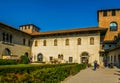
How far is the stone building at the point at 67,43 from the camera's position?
105 feet

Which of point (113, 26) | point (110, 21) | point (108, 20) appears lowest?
point (113, 26)

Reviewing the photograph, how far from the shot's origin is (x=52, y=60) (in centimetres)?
3597

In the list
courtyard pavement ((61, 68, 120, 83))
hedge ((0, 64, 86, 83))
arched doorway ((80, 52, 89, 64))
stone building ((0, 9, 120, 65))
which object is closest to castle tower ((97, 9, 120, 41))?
stone building ((0, 9, 120, 65))

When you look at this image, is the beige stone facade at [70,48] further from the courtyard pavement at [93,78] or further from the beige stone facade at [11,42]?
the courtyard pavement at [93,78]

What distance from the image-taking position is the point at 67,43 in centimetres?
3578

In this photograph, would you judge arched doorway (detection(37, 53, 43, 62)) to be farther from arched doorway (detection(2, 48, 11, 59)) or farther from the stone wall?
the stone wall

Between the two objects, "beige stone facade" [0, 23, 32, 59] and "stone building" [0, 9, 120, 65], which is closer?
"beige stone facade" [0, 23, 32, 59]

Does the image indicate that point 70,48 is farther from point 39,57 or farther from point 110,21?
point 110,21

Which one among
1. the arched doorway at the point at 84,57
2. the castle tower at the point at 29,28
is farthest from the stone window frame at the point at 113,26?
the castle tower at the point at 29,28

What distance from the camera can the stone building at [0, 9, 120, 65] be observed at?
3185 cm

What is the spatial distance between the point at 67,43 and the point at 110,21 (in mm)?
12635

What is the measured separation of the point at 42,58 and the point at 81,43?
375 inches

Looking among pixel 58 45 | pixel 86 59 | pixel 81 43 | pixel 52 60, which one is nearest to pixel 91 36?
pixel 81 43

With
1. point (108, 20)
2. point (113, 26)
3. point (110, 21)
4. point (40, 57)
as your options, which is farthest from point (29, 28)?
point (113, 26)
